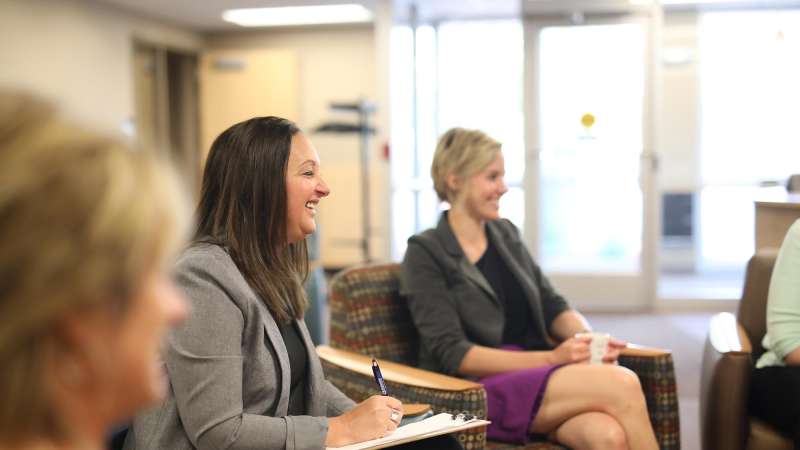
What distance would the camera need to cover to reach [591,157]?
23.9ft

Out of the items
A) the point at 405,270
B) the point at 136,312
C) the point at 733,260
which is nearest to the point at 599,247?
the point at 733,260

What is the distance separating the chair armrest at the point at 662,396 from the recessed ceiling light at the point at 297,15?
608 centimetres

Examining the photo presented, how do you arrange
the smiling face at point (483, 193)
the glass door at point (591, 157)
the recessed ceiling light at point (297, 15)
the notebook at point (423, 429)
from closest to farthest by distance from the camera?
the notebook at point (423, 429) → the smiling face at point (483, 193) → the glass door at point (591, 157) → the recessed ceiling light at point (297, 15)

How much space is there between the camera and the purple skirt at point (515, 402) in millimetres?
2496

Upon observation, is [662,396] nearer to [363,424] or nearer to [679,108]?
[363,424]

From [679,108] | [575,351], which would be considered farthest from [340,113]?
[575,351]

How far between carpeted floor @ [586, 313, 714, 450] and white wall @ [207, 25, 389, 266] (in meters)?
3.02

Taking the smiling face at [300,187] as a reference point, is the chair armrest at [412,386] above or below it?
below

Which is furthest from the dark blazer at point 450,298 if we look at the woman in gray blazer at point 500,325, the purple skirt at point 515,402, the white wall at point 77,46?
the white wall at point 77,46

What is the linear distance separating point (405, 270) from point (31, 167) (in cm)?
220

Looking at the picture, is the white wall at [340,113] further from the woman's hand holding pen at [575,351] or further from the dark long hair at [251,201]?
the dark long hair at [251,201]

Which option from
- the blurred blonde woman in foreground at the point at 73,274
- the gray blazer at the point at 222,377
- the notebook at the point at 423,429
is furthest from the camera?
the notebook at the point at 423,429

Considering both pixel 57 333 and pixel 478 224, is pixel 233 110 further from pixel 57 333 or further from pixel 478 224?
pixel 57 333

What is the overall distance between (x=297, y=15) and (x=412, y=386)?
708 cm
